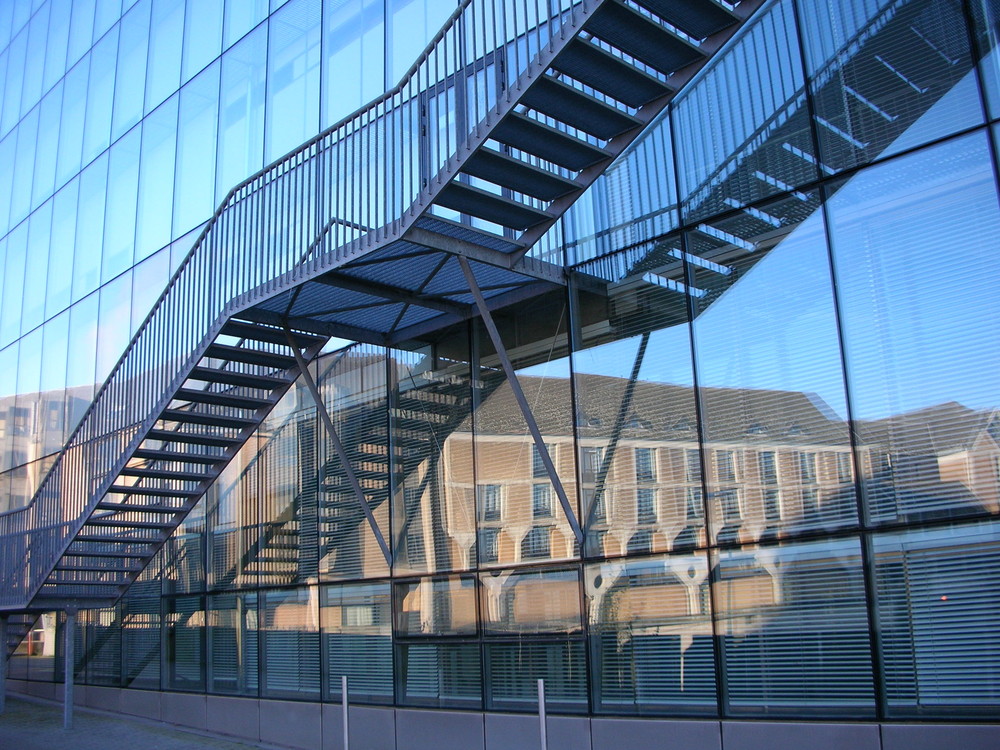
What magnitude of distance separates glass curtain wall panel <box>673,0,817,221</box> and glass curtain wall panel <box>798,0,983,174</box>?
211 mm

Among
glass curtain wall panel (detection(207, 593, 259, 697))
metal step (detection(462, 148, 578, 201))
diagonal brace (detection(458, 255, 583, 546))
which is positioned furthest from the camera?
glass curtain wall panel (detection(207, 593, 259, 697))

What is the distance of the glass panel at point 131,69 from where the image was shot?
21844 mm

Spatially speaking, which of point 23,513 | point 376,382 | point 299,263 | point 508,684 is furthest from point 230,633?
point 299,263

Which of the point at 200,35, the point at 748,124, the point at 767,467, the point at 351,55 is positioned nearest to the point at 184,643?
the point at 351,55

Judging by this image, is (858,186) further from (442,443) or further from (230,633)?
(230,633)

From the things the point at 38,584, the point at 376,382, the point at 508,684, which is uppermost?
the point at 376,382

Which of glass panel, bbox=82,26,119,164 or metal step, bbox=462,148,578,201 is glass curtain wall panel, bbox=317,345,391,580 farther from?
glass panel, bbox=82,26,119,164

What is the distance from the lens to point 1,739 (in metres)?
16.1

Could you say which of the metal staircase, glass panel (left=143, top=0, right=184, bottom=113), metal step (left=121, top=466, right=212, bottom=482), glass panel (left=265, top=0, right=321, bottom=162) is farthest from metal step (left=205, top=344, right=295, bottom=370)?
glass panel (left=143, top=0, right=184, bottom=113)

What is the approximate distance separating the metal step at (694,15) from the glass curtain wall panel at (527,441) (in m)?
3.84

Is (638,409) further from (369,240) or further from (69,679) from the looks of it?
(69,679)

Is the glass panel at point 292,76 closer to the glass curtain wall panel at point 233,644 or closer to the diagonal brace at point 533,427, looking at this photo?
the diagonal brace at point 533,427

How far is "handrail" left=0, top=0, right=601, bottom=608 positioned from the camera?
9523mm

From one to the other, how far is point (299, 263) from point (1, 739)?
10929 mm
